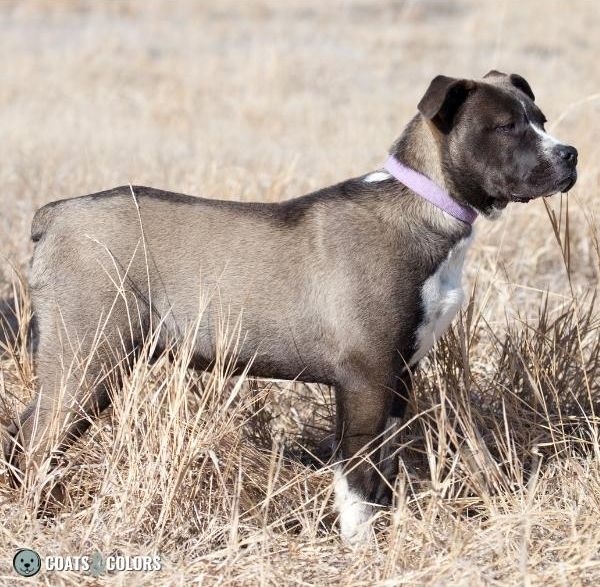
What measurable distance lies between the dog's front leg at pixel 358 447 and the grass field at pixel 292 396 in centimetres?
10

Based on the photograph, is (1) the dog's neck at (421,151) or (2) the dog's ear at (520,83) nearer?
(1) the dog's neck at (421,151)

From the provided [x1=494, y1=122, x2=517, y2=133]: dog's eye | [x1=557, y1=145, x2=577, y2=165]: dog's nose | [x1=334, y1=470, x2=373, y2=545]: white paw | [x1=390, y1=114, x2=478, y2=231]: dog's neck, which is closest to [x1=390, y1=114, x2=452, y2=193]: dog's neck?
[x1=390, y1=114, x2=478, y2=231]: dog's neck

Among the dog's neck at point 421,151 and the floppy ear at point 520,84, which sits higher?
the floppy ear at point 520,84

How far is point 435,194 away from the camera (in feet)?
13.7

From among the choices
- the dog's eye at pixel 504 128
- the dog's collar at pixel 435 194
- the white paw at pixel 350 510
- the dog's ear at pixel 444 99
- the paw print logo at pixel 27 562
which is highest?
the dog's ear at pixel 444 99

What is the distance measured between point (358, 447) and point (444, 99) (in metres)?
1.35

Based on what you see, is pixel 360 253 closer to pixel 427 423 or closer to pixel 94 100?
pixel 427 423

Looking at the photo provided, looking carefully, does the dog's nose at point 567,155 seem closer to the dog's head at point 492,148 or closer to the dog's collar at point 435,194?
the dog's head at point 492,148

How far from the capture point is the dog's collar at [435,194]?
4180mm

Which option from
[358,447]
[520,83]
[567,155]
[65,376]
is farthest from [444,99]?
[65,376]

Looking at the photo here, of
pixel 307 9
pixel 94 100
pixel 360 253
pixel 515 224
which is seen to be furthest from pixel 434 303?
pixel 307 9

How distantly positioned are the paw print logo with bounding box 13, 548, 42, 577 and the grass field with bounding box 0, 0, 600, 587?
3cm

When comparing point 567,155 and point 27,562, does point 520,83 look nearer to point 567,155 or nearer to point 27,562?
point 567,155

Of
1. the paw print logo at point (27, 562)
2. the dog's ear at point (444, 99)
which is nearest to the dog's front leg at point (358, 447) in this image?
the dog's ear at point (444, 99)
